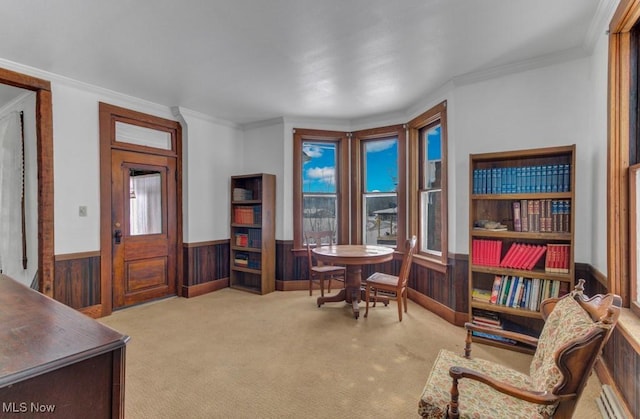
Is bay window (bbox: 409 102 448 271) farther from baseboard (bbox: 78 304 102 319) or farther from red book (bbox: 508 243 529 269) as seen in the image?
baseboard (bbox: 78 304 102 319)

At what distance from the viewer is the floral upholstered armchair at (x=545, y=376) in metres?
1.17

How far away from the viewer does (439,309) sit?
3.53 meters

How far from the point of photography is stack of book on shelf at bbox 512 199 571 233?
2.62 m

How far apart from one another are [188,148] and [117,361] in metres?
3.79

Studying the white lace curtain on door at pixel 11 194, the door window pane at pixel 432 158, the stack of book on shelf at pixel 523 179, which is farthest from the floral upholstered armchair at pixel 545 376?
the white lace curtain on door at pixel 11 194

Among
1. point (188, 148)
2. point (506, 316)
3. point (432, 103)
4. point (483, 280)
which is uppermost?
point (432, 103)

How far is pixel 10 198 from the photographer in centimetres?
384

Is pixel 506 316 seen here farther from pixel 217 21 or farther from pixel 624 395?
pixel 217 21

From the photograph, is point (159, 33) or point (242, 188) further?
point (242, 188)

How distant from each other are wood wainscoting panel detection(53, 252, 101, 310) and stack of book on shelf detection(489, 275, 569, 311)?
13.8 feet

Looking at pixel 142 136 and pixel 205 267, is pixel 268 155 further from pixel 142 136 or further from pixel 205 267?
pixel 205 267

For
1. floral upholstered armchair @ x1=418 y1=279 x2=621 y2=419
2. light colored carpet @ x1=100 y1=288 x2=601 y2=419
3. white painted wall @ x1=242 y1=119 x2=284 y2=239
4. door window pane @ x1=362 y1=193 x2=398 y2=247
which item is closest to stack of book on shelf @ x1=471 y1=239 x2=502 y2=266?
light colored carpet @ x1=100 y1=288 x2=601 y2=419

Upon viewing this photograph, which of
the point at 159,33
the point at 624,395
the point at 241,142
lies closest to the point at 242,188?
the point at 241,142

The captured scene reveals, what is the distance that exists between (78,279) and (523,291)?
178 inches
